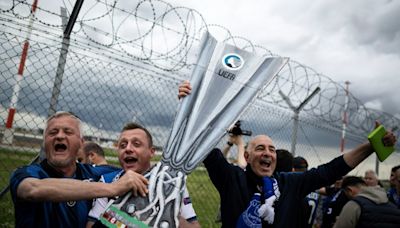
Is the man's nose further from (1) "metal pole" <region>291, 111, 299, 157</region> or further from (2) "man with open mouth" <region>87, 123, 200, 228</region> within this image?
(1) "metal pole" <region>291, 111, 299, 157</region>

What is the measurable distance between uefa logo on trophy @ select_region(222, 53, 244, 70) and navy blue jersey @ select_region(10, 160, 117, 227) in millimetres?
1299

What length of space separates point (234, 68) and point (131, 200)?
1.20 meters

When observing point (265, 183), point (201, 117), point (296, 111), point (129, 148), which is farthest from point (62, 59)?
point (296, 111)

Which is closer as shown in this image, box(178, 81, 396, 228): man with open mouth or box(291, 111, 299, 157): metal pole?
box(178, 81, 396, 228): man with open mouth

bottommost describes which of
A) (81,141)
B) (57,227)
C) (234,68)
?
(57,227)

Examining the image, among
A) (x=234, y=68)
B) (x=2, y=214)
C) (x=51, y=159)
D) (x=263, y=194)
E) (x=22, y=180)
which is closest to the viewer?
(x=22, y=180)

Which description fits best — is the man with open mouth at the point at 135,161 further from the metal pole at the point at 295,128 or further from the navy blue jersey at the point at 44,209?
the metal pole at the point at 295,128

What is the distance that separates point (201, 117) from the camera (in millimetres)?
2363

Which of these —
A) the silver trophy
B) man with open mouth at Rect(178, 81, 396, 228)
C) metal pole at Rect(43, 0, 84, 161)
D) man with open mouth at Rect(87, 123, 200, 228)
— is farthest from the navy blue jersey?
metal pole at Rect(43, 0, 84, 161)

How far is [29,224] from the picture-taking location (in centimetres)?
187

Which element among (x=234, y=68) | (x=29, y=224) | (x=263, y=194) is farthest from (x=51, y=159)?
(x=263, y=194)

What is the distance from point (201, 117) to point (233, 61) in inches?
19.8

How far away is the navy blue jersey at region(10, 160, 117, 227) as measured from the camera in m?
1.85

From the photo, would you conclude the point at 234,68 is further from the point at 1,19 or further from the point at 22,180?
the point at 1,19
